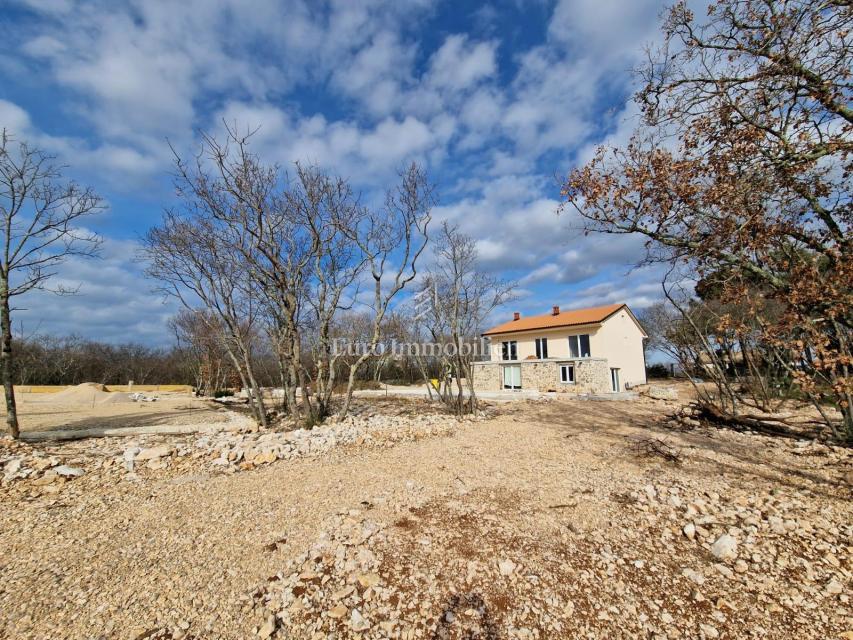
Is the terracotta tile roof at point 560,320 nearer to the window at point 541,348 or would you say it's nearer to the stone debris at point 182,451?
the window at point 541,348

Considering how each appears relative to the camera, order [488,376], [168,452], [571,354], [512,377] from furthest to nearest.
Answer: [488,376]
[512,377]
[571,354]
[168,452]

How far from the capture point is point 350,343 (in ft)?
36.9

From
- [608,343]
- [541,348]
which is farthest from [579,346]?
[541,348]

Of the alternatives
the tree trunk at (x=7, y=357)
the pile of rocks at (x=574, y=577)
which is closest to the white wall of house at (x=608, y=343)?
the pile of rocks at (x=574, y=577)

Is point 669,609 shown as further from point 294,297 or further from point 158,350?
point 158,350

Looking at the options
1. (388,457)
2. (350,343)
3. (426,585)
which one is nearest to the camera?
(426,585)

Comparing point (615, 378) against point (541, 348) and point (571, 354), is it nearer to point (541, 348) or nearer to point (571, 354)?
point (571, 354)

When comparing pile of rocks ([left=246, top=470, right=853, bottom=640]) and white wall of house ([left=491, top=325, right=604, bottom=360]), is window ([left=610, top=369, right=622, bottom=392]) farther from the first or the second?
pile of rocks ([left=246, top=470, right=853, bottom=640])

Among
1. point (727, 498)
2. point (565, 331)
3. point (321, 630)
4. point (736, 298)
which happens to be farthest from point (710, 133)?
point (565, 331)

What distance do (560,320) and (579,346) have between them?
2.24 m

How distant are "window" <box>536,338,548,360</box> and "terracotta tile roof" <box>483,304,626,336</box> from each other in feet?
2.77

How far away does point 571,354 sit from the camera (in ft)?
71.7

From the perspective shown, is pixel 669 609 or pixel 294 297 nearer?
pixel 669 609

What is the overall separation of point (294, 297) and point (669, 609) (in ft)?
29.5
